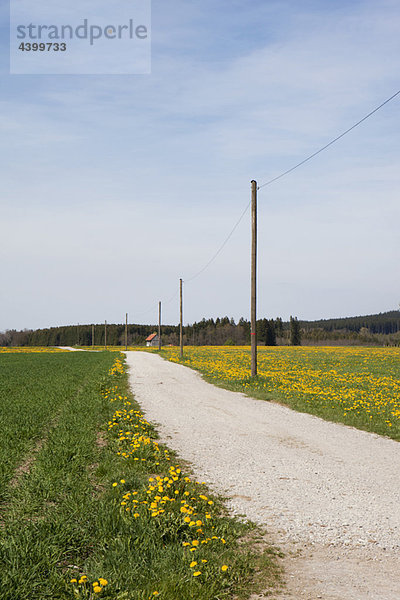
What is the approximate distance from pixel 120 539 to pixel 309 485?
11.5 feet

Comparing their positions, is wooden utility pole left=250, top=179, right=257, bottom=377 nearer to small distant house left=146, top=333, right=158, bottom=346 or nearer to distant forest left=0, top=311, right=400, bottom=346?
small distant house left=146, top=333, right=158, bottom=346

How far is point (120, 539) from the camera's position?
481cm

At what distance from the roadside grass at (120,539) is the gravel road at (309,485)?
47cm

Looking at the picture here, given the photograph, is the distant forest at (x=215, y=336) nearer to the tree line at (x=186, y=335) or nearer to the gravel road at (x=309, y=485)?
the tree line at (x=186, y=335)

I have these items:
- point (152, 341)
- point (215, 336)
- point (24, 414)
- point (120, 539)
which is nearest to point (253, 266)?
point (24, 414)

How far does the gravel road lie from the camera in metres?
4.48

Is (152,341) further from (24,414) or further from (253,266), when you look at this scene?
(24,414)

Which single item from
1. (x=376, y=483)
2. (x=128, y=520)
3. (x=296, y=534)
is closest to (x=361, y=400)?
(x=376, y=483)

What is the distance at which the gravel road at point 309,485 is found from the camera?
14.7ft

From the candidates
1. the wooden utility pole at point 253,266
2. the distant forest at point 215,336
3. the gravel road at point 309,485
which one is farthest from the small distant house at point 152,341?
the gravel road at point 309,485

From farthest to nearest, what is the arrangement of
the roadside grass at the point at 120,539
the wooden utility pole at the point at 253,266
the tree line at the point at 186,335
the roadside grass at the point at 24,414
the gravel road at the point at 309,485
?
the tree line at the point at 186,335, the wooden utility pole at the point at 253,266, the roadside grass at the point at 24,414, the gravel road at the point at 309,485, the roadside grass at the point at 120,539

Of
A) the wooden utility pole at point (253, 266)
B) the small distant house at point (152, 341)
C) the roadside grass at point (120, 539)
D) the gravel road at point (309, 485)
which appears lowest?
the small distant house at point (152, 341)

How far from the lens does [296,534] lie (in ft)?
17.5

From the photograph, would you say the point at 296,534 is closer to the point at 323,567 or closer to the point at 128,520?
the point at 323,567
